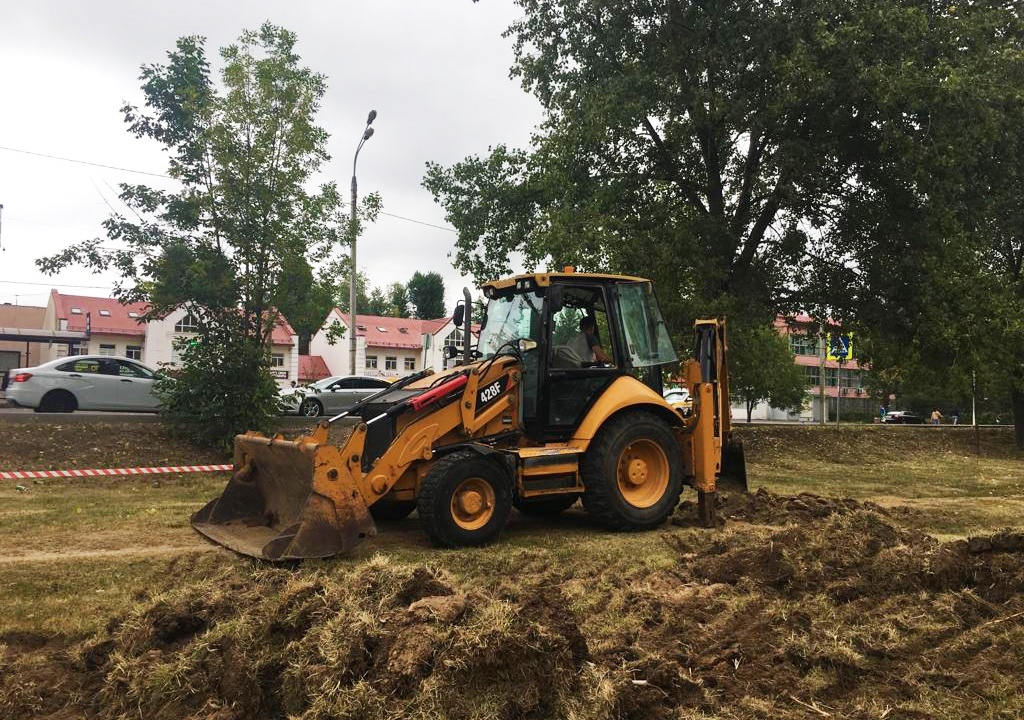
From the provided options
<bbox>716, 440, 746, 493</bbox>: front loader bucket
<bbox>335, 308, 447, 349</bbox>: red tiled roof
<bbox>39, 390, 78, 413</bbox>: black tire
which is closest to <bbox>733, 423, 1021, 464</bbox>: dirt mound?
<bbox>716, 440, 746, 493</bbox>: front loader bucket

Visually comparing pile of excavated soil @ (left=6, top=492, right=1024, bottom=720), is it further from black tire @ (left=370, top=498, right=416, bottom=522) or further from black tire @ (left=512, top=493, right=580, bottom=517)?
black tire @ (left=512, top=493, right=580, bottom=517)

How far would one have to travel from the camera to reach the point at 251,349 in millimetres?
14641

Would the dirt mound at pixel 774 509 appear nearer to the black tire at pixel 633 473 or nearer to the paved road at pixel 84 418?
the black tire at pixel 633 473

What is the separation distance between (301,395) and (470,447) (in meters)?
9.50

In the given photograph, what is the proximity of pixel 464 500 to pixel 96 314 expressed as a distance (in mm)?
47279

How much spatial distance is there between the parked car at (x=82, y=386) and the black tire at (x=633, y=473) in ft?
40.6

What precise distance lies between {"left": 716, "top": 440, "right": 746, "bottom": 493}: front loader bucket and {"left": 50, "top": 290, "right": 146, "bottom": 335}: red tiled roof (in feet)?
136

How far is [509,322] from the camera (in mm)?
8328

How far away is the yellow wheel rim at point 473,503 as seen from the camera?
272 inches

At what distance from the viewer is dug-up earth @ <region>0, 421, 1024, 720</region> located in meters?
3.62

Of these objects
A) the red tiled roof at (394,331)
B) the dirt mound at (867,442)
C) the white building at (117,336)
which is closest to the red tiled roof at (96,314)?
the white building at (117,336)

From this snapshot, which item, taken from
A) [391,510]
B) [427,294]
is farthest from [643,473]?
[427,294]

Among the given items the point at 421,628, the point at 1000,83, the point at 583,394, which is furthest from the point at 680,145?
the point at 421,628

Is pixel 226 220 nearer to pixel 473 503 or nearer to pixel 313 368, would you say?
pixel 473 503
